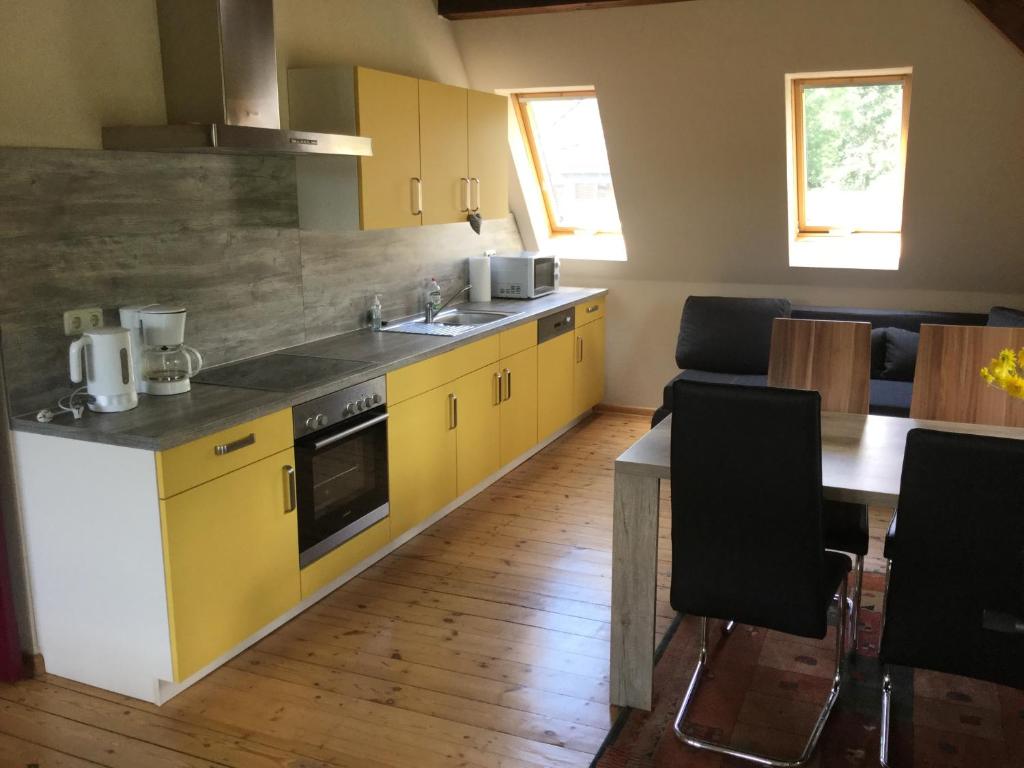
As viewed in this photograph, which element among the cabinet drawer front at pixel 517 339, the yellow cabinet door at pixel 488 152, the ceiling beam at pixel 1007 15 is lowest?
the cabinet drawer front at pixel 517 339

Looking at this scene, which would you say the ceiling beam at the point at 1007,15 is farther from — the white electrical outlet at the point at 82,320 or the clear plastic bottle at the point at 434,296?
the white electrical outlet at the point at 82,320

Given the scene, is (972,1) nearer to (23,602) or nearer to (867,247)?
(867,247)

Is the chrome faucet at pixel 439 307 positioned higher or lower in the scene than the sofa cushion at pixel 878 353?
higher

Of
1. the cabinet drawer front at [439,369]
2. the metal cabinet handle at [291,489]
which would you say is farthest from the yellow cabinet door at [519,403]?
the metal cabinet handle at [291,489]

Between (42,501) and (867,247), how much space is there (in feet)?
15.2

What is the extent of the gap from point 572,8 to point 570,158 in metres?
1.31

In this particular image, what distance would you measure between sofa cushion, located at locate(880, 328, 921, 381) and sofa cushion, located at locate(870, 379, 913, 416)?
43mm

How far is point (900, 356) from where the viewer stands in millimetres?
5066

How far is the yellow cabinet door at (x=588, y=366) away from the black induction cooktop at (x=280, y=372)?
7.70ft

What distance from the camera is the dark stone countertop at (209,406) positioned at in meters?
2.72

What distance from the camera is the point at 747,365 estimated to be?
5.48 metres

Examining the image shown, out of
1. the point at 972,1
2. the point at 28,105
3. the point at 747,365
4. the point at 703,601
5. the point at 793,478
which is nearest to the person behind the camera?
the point at 793,478

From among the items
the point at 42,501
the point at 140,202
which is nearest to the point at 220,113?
the point at 140,202

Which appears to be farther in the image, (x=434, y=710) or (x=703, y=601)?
(x=434, y=710)
